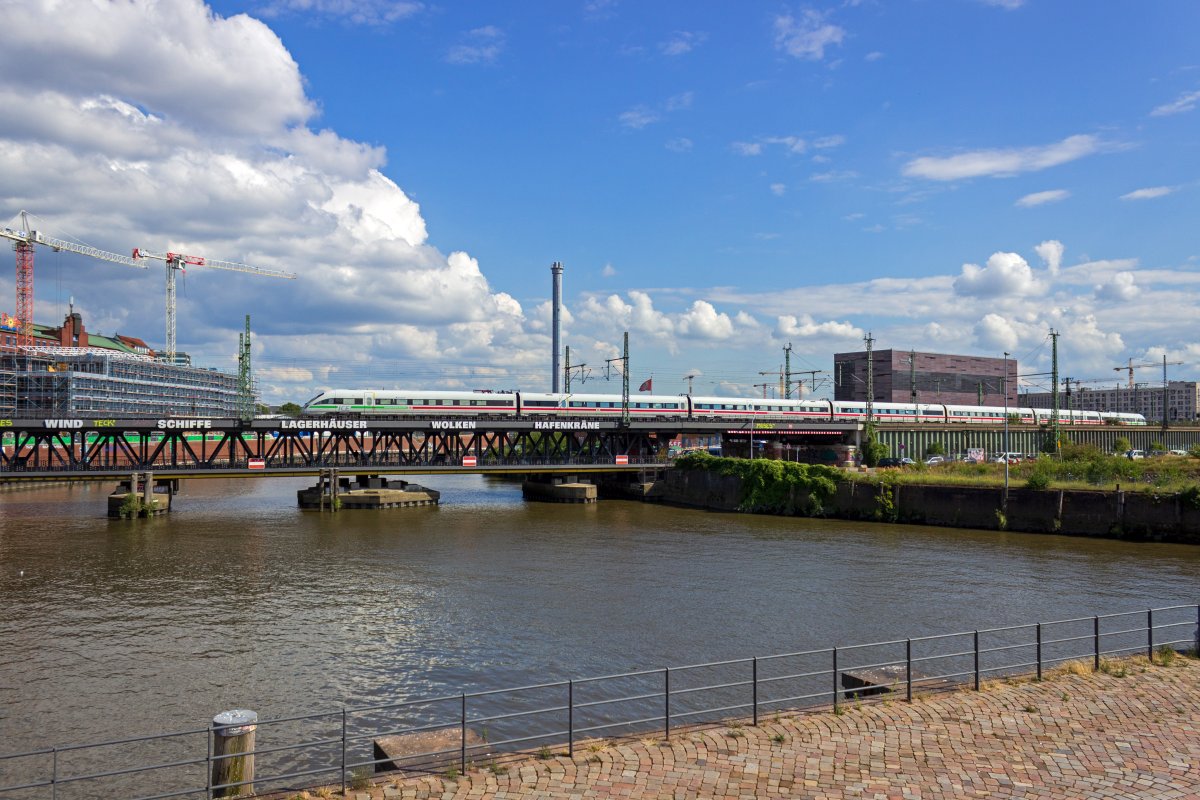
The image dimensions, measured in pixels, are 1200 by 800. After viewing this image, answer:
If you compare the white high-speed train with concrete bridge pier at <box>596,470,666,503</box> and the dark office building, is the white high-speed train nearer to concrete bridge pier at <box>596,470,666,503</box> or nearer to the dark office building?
concrete bridge pier at <box>596,470,666,503</box>

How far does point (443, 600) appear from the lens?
36.8 meters

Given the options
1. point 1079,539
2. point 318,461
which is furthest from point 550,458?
point 1079,539

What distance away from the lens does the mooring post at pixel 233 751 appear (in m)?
13.7

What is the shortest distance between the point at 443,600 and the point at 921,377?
5837 inches

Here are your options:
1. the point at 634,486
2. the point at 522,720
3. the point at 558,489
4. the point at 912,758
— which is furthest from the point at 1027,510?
the point at 912,758

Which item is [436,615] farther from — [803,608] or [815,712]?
[815,712]

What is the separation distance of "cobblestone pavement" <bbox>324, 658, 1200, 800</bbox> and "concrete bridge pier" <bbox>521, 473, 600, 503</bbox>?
7107 cm

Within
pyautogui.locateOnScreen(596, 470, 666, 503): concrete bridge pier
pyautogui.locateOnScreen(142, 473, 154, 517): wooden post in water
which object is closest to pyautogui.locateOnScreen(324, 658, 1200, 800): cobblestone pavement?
pyautogui.locateOnScreen(142, 473, 154, 517): wooden post in water

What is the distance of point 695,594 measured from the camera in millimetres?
37594

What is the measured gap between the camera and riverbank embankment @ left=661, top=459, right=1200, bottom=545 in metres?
53.8

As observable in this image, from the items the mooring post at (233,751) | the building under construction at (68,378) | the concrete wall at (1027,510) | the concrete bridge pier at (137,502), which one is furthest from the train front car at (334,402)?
the mooring post at (233,751)

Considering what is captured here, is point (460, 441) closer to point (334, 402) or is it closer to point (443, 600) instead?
point (334, 402)

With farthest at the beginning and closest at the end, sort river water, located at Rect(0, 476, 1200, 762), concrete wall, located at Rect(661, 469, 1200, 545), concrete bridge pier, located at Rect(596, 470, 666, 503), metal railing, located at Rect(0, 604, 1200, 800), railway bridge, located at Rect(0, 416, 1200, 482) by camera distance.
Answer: concrete bridge pier, located at Rect(596, 470, 666, 503)
railway bridge, located at Rect(0, 416, 1200, 482)
concrete wall, located at Rect(661, 469, 1200, 545)
river water, located at Rect(0, 476, 1200, 762)
metal railing, located at Rect(0, 604, 1200, 800)

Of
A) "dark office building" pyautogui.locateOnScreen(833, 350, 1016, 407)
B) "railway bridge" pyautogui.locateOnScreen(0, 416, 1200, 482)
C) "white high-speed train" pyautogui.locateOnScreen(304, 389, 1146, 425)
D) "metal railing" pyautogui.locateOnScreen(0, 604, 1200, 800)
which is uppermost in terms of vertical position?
"dark office building" pyautogui.locateOnScreen(833, 350, 1016, 407)
